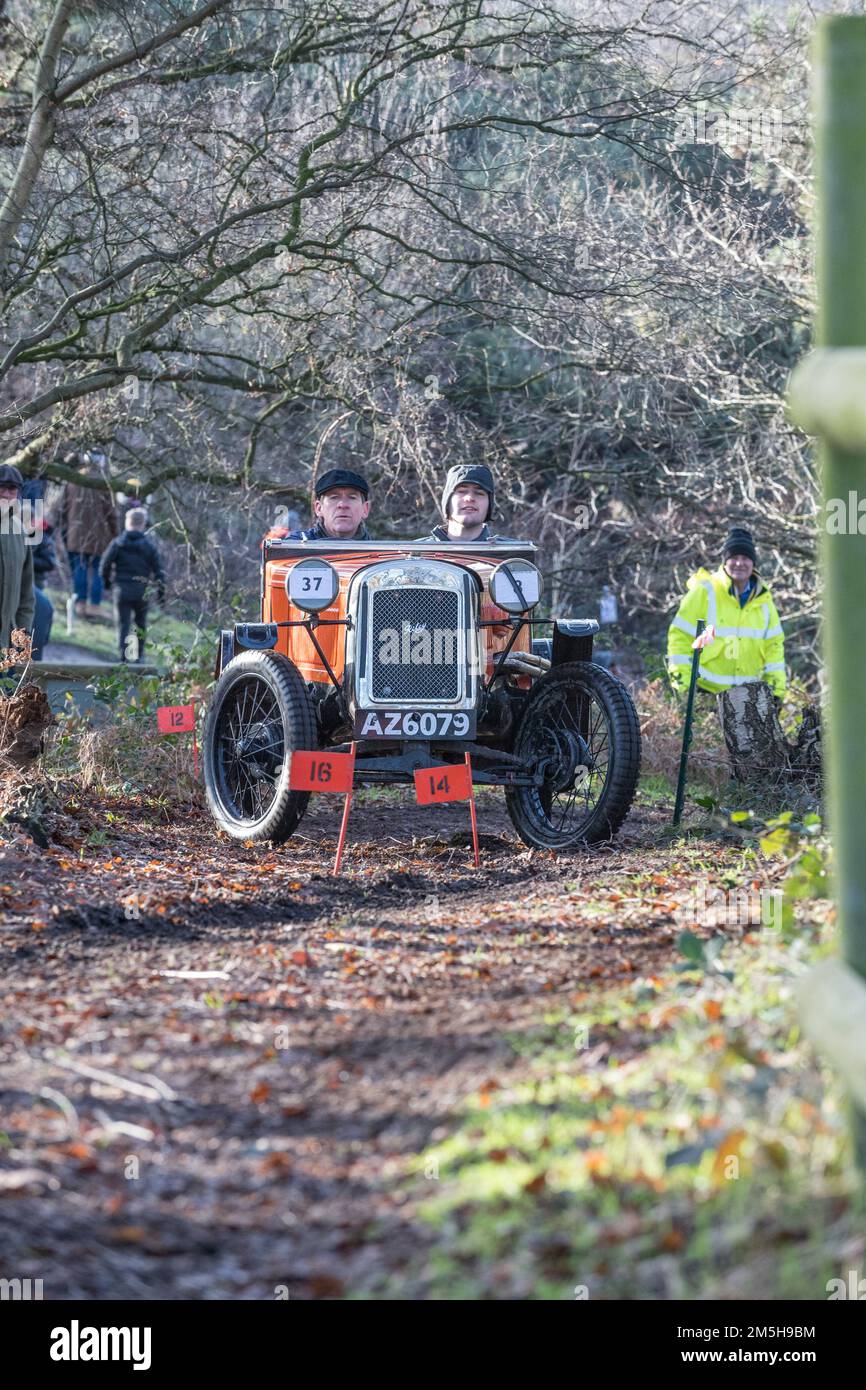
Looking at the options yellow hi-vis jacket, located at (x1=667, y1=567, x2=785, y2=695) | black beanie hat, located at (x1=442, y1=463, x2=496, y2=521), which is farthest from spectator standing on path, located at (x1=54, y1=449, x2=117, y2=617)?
black beanie hat, located at (x1=442, y1=463, x2=496, y2=521)

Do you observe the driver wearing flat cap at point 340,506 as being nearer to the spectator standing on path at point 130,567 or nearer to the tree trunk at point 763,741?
the tree trunk at point 763,741

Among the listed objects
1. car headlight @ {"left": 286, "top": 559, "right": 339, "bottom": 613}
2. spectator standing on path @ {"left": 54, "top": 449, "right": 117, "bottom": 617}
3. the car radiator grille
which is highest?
spectator standing on path @ {"left": 54, "top": 449, "right": 117, "bottom": 617}

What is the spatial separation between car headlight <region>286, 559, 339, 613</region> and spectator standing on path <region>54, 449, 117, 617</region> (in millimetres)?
12252

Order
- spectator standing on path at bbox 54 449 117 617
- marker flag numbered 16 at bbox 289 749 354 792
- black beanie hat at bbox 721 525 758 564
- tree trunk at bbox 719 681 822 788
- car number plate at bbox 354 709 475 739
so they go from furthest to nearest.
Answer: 1. spectator standing on path at bbox 54 449 117 617
2. black beanie hat at bbox 721 525 758 564
3. tree trunk at bbox 719 681 822 788
4. car number plate at bbox 354 709 475 739
5. marker flag numbered 16 at bbox 289 749 354 792

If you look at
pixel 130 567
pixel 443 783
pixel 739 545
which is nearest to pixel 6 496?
pixel 443 783

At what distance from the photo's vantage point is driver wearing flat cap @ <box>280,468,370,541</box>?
898 centimetres

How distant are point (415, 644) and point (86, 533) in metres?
14.7

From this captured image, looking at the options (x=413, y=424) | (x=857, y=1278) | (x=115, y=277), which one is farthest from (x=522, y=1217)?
(x=413, y=424)

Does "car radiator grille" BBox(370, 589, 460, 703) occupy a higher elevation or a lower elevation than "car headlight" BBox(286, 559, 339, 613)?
lower

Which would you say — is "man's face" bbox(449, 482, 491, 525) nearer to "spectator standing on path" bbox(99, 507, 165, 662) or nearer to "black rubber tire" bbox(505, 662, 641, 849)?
"black rubber tire" bbox(505, 662, 641, 849)

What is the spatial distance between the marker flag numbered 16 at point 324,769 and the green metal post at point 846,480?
421cm

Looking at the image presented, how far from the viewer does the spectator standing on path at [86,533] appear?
2103cm

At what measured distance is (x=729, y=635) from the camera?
11.1 meters

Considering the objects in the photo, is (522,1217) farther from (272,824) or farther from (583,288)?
(583,288)
